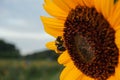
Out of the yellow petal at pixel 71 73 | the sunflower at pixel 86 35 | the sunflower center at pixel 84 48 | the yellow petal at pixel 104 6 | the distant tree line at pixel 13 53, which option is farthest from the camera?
the distant tree line at pixel 13 53

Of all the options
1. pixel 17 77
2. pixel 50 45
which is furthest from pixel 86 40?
pixel 17 77

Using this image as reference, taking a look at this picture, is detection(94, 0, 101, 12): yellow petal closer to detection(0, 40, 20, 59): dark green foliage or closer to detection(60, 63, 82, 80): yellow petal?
detection(60, 63, 82, 80): yellow petal

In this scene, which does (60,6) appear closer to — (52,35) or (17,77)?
(52,35)

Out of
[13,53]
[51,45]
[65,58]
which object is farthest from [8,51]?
[65,58]

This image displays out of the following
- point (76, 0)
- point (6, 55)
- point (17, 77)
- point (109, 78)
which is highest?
point (6, 55)

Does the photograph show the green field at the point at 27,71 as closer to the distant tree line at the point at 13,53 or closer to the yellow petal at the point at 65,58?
the distant tree line at the point at 13,53

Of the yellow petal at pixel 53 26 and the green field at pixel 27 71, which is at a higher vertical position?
the green field at pixel 27 71

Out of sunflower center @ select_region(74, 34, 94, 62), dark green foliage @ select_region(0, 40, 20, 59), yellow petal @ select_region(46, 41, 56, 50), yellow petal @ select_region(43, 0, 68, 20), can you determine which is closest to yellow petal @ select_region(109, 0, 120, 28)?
sunflower center @ select_region(74, 34, 94, 62)

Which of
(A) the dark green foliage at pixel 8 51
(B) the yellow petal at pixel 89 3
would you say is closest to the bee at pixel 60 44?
(B) the yellow petal at pixel 89 3
